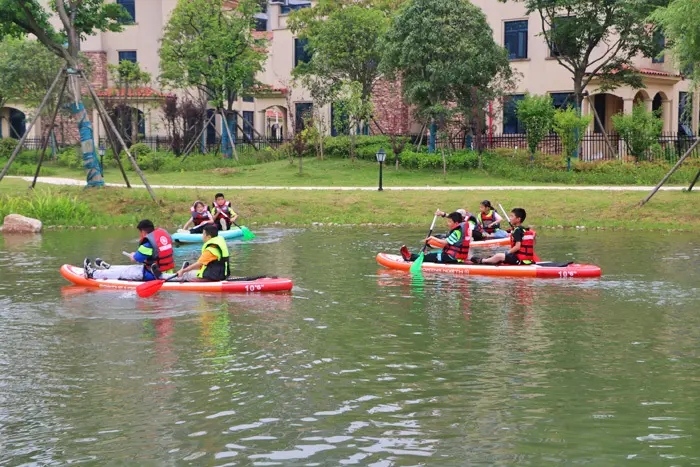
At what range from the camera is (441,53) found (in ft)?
122

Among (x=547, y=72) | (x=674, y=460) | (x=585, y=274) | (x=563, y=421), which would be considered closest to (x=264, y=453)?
(x=563, y=421)

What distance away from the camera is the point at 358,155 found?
4059 cm

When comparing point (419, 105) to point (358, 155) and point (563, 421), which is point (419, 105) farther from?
point (563, 421)

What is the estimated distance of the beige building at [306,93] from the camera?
139ft

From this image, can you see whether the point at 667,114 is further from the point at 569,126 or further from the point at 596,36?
the point at 569,126

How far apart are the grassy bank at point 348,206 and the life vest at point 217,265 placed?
37.5 feet

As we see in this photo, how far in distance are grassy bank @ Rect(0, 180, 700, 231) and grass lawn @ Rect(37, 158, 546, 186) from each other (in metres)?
4.13

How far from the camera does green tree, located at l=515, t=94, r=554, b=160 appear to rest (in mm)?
35469

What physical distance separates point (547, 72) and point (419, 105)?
7613 millimetres

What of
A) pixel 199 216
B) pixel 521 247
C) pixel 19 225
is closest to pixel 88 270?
pixel 199 216

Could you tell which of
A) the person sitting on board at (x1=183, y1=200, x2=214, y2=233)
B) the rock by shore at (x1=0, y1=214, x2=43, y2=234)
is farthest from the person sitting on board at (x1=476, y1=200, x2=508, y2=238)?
the rock by shore at (x1=0, y1=214, x2=43, y2=234)

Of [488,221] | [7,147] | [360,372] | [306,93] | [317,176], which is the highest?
[306,93]

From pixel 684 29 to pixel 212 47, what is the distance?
1003 inches

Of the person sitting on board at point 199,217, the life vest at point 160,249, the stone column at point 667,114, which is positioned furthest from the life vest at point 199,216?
the stone column at point 667,114
